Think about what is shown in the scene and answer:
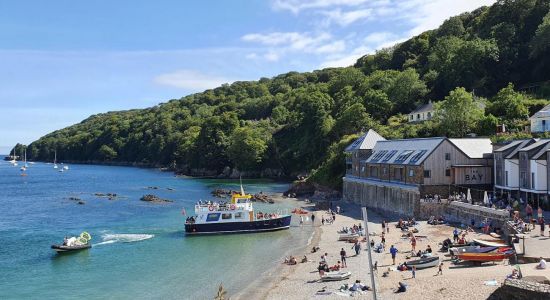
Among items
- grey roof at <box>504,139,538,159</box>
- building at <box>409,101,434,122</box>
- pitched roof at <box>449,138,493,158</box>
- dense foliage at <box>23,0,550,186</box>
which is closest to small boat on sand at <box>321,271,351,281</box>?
grey roof at <box>504,139,538,159</box>

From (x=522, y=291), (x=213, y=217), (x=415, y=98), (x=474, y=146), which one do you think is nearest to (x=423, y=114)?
(x=415, y=98)

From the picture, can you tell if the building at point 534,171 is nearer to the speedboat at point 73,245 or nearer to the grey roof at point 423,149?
the grey roof at point 423,149

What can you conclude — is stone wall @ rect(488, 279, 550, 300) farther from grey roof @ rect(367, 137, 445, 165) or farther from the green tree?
the green tree

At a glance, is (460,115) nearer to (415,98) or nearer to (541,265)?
(415,98)

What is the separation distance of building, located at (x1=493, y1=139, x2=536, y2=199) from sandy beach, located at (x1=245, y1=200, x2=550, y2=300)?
7758mm

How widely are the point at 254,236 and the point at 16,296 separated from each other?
79.9ft

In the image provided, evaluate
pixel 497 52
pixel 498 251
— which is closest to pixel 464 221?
pixel 498 251

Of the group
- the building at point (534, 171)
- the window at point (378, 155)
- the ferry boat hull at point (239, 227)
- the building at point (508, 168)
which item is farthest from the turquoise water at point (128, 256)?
the building at point (534, 171)

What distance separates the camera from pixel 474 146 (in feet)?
177

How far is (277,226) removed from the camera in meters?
54.7

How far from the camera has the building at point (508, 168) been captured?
155 feet

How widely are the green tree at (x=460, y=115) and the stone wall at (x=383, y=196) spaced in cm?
1747

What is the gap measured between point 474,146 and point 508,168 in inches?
245

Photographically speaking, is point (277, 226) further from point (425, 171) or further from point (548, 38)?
point (548, 38)
